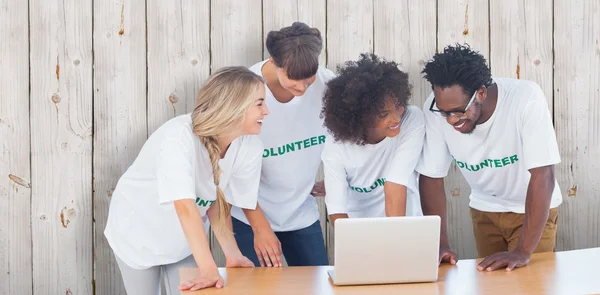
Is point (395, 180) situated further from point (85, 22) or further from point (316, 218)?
point (85, 22)

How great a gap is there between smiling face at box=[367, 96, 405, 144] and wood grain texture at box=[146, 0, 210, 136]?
2.80 ft

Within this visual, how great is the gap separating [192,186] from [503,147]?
115cm

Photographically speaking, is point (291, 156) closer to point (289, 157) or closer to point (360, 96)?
point (289, 157)

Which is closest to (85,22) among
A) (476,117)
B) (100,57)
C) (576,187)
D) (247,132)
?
(100,57)

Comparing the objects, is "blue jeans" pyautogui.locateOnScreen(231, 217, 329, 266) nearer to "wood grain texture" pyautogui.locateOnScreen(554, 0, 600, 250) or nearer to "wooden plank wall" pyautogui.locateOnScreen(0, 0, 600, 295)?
"wooden plank wall" pyautogui.locateOnScreen(0, 0, 600, 295)

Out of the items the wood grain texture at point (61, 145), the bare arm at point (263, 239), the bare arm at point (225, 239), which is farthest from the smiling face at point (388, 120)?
the wood grain texture at point (61, 145)

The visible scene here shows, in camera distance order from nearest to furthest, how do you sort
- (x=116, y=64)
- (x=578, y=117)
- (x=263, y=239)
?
(x=263, y=239) < (x=116, y=64) < (x=578, y=117)

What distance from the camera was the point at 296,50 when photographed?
2.69m

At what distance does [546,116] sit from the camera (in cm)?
271

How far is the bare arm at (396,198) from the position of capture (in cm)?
276

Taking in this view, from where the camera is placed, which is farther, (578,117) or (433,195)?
(578,117)

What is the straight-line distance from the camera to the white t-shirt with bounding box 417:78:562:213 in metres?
2.69

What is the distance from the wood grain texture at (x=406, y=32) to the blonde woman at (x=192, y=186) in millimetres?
850

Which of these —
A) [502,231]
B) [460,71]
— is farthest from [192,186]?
[502,231]
